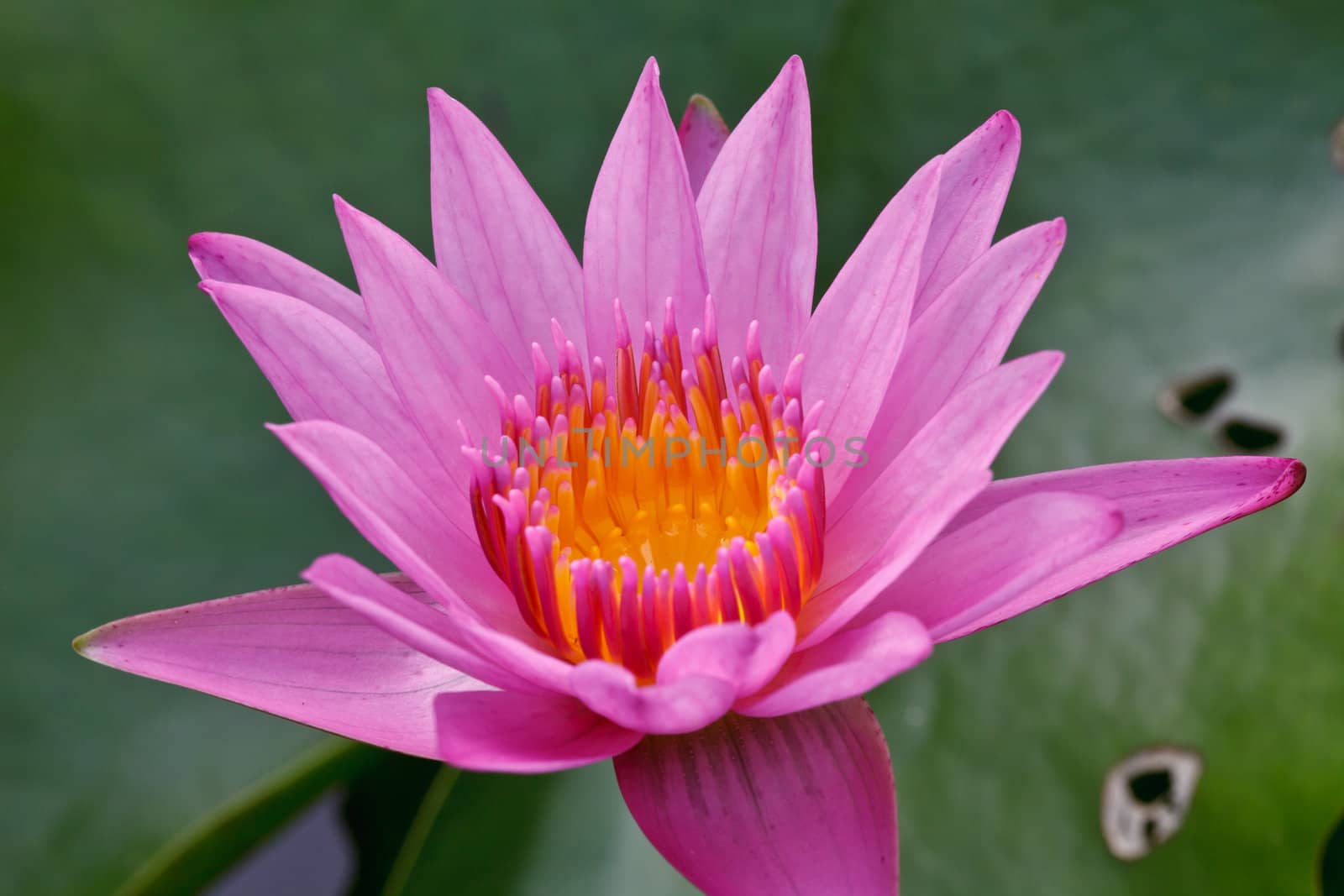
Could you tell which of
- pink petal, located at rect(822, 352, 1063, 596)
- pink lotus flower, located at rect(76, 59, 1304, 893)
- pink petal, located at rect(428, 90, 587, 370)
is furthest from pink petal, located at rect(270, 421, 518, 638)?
pink petal, located at rect(822, 352, 1063, 596)

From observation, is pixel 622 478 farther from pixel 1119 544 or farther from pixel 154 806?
pixel 154 806

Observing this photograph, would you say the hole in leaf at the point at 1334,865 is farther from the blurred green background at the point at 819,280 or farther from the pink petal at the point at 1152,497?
the pink petal at the point at 1152,497

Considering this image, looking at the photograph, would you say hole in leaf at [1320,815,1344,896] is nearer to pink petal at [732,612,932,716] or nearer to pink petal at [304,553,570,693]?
pink petal at [732,612,932,716]

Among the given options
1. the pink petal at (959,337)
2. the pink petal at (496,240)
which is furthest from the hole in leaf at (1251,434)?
the pink petal at (496,240)

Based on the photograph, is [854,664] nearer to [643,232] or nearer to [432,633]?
[432,633]

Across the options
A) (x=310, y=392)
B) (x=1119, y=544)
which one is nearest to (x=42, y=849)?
(x=310, y=392)

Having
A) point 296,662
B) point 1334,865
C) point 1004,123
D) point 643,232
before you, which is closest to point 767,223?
point 643,232

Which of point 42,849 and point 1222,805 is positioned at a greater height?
point 1222,805
